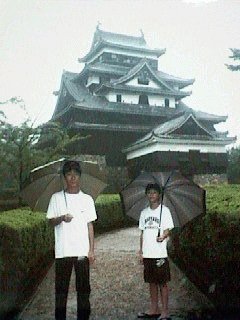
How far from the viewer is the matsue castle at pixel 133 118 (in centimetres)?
962

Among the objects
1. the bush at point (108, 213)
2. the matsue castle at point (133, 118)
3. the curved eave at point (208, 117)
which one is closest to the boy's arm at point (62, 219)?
the bush at point (108, 213)

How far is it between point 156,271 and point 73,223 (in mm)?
807

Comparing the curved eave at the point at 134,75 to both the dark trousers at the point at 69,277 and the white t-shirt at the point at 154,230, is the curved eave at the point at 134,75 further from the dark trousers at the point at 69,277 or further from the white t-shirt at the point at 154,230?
the dark trousers at the point at 69,277

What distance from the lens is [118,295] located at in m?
3.71

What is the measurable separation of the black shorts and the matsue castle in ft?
17.9

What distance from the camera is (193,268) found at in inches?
153

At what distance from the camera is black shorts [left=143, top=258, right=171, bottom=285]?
9.74ft

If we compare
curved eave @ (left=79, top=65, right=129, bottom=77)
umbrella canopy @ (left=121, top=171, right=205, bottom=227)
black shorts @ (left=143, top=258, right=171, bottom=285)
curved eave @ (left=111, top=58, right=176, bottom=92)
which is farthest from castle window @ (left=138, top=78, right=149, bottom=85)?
black shorts @ (left=143, top=258, right=171, bottom=285)

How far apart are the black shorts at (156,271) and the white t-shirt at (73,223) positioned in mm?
557

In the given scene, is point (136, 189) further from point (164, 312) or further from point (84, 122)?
point (84, 122)

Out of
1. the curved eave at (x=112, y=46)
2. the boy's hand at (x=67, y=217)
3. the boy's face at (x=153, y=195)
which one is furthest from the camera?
the curved eave at (x=112, y=46)

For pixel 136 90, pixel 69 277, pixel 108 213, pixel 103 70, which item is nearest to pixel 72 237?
pixel 69 277

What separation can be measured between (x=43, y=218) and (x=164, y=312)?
1893mm

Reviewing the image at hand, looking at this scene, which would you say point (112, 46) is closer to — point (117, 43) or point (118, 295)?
point (117, 43)
